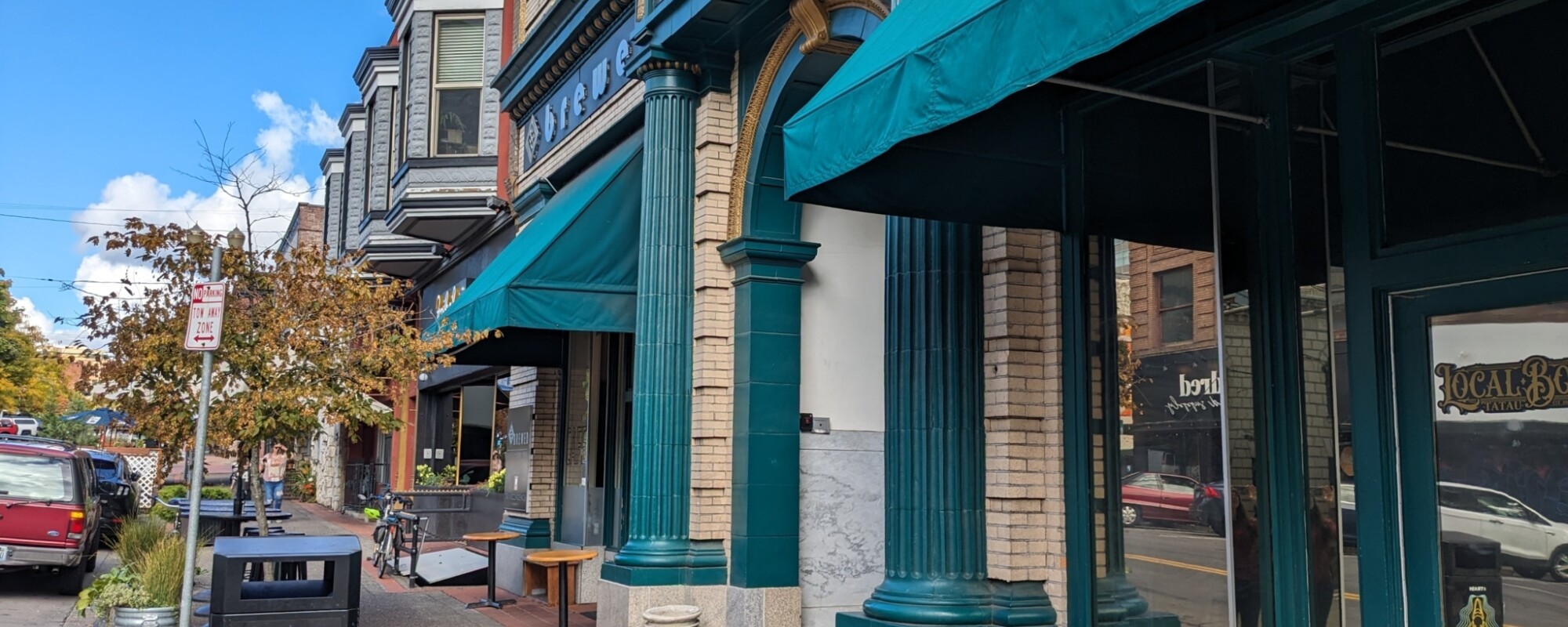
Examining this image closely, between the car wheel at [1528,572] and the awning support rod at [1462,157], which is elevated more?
the awning support rod at [1462,157]

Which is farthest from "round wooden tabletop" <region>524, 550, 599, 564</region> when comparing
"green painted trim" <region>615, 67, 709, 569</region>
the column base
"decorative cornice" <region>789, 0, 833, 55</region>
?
"decorative cornice" <region>789, 0, 833, 55</region>

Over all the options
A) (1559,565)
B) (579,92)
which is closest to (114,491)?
(579,92)

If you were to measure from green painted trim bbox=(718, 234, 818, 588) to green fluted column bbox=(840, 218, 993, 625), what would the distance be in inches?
93.4

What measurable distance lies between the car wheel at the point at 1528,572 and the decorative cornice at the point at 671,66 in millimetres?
7832

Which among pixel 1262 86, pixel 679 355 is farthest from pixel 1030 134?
pixel 679 355

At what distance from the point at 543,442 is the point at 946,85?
37.0ft

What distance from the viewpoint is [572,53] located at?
46.9 feet

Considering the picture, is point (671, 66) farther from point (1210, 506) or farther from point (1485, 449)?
point (1485, 449)

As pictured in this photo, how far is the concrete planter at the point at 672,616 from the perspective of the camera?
9.53 m

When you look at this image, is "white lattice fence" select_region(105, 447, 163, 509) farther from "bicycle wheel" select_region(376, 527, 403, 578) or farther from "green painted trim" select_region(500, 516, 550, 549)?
"green painted trim" select_region(500, 516, 550, 549)

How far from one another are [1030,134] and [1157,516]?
211 centimetres

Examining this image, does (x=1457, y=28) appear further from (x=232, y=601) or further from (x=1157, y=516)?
(x=232, y=601)

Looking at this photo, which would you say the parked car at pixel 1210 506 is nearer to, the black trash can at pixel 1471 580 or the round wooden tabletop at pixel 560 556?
the black trash can at pixel 1471 580

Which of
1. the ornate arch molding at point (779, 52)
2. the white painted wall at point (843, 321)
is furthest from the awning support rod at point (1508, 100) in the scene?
the white painted wall at point (843, 321)
